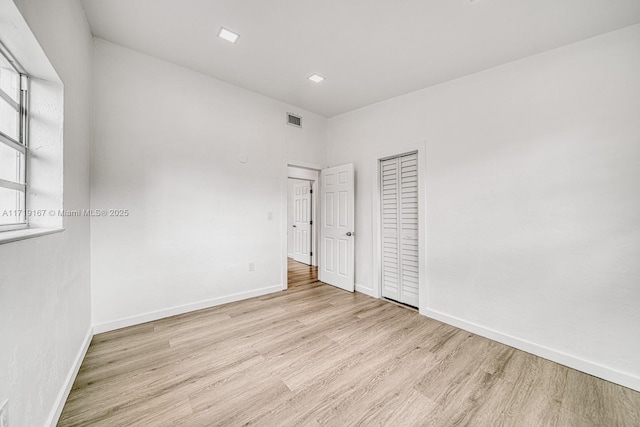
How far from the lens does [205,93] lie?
10.2 ft

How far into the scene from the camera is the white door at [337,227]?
3939 millimetres

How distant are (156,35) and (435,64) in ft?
9.41

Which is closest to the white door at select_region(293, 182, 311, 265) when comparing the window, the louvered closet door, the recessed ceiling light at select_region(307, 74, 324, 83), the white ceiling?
the louvered closet door

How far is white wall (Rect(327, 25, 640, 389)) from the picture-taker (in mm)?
1989

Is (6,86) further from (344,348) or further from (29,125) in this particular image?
(344,348)

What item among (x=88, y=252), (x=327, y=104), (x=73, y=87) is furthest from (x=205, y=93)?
(x=88, y=252)

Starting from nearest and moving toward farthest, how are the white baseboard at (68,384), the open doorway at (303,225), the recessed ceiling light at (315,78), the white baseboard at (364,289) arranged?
the white baseboard at (68,384), the recessed ceiling light at (315,78), the white baseboard at (364,289), the open doorway at (303,225)

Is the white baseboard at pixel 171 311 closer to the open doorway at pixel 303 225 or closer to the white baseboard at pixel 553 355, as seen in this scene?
the open doorway at pixel 303 225

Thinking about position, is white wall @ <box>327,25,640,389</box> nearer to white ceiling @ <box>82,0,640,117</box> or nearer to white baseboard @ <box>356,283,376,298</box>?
white ceiling @ <box>82,0,640,117</box>

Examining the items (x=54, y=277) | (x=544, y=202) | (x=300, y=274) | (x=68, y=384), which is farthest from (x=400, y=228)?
(x=68, y=384)

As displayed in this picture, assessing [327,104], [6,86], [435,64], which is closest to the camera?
[6,86]

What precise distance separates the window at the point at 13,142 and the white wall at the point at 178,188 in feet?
3.58

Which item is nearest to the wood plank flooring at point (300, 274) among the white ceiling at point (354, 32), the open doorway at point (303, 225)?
the open doorway at point (303, 225)

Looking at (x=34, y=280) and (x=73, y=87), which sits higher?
(x=73, y=87)
